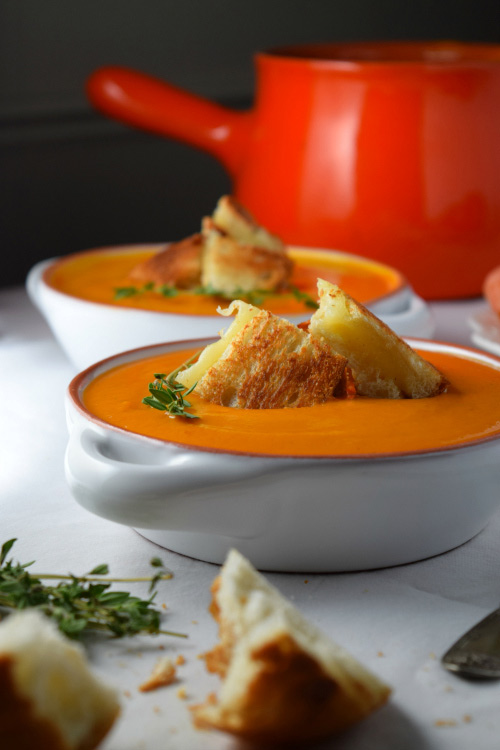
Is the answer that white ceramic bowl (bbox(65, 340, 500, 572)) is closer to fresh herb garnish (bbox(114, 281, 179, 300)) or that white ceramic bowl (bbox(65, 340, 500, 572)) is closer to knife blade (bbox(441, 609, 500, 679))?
knife blade (bbox(441, 609, 500, 679))

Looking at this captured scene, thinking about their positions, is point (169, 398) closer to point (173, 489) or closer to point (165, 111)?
point (173, 489)

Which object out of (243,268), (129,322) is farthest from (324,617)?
(243,268)

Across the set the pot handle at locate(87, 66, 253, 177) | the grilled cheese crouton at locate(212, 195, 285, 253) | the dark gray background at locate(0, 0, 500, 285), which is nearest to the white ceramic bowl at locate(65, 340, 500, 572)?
the grilled cheese crouton at locate(212, 195, 285, 253)

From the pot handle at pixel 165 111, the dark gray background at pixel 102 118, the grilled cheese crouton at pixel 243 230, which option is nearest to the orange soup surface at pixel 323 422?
the grilled cheese crouton at pixel 243 230

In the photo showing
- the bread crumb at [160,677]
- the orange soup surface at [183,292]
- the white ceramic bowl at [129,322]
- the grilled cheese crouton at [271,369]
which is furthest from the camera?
the orange soup surface at [183,292]

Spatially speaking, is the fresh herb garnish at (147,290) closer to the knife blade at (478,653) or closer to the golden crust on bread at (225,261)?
the golden crust on bread at (225,261)

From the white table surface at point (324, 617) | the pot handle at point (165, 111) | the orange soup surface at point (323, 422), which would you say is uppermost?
the pot handle at point (165, 111)
